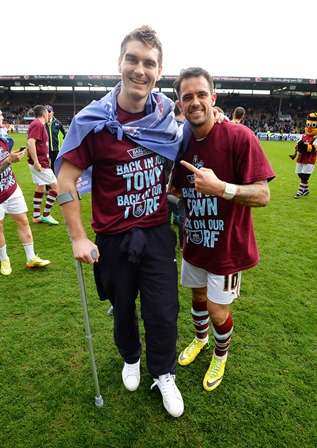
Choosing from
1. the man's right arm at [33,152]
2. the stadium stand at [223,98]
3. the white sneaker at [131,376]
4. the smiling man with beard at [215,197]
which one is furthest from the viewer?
the stadium stand at [223,98]

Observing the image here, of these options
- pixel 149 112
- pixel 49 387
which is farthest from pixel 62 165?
pixel 49 387

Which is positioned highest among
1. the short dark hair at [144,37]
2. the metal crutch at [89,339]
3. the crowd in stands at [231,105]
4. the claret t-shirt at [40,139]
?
the short dark hair at [144,37]

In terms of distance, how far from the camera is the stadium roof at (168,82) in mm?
36991

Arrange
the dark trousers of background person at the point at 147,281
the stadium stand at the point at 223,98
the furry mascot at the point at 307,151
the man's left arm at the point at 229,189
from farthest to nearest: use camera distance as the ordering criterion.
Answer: the stadium stand at the point at 223,98, the furry mascot at the point at 307,151, the dark trousers of background person at the point at 147,281, the man's left arm at the point at 229,189

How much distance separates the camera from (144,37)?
6.70 ft

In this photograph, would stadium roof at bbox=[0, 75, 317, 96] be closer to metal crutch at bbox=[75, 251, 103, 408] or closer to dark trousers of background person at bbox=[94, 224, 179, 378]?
dark trousers of background person at bbox=[94, 224, 179, 378]

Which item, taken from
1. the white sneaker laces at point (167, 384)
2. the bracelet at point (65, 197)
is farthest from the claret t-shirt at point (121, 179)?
the white sneaker laces at point (167, 384)

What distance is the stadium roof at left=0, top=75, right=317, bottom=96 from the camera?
37.0m

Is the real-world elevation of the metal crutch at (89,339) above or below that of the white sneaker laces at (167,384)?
above

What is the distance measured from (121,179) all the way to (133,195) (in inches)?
5.3

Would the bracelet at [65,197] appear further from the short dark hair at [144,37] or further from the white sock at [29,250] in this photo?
the white sock at [29,250]

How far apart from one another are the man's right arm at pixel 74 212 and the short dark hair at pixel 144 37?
2.66 feet

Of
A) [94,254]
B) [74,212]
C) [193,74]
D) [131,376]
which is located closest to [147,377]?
[131,376]

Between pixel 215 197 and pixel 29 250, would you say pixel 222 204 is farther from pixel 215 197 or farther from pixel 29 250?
pixel 29 250
